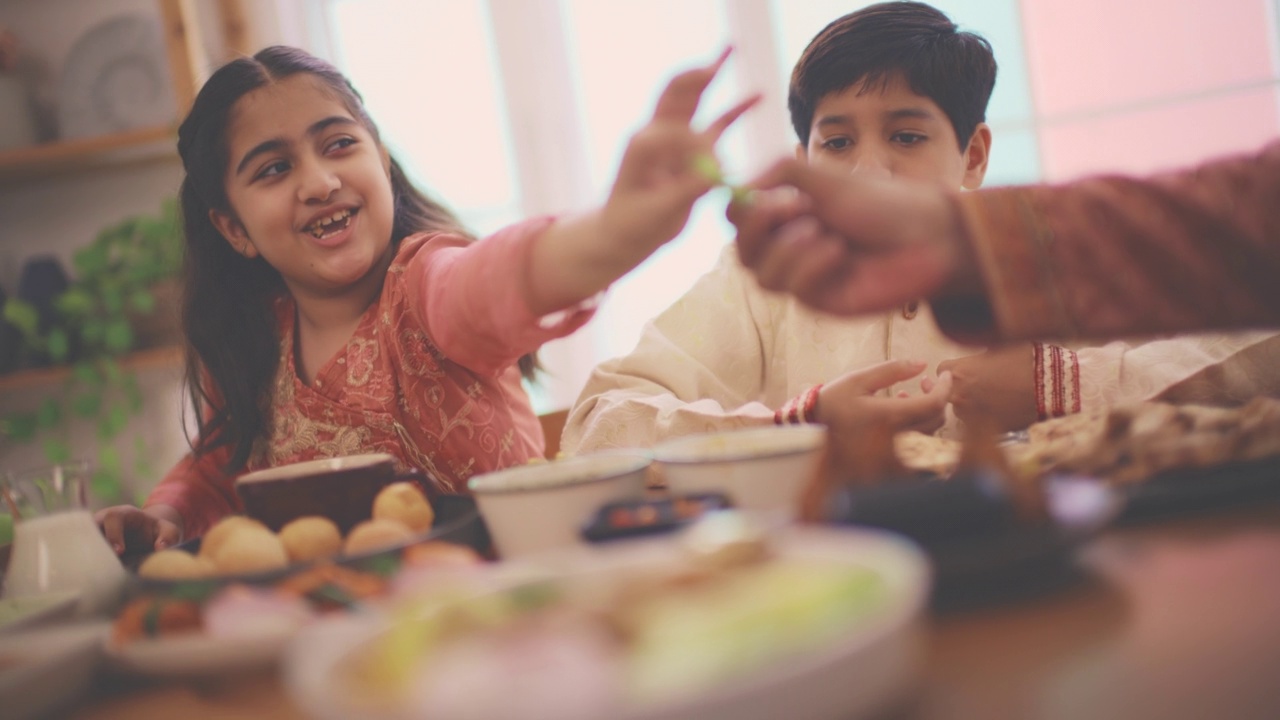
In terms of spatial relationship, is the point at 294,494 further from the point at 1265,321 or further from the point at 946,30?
the point at 946,30

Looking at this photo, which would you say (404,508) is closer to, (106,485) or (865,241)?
(865,241)

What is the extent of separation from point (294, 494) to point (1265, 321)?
76 centimetres

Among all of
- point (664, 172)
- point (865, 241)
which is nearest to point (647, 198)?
point (664, 172)

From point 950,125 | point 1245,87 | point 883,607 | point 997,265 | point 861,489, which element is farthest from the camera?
point 1245,87

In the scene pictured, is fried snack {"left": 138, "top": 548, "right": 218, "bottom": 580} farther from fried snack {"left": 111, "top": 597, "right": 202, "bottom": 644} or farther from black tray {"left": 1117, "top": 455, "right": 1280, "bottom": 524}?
black tray {"left": 1117, "top": 455, "right": 1280, "bottom": 524}

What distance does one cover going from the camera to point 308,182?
1.37 m

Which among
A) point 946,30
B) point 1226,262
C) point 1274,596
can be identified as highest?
point 946,30

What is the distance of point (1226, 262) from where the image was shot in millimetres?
708


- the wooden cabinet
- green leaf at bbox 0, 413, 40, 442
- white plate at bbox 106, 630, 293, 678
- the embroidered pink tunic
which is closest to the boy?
the embroidered pink tunic

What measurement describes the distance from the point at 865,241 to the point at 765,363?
825 mm

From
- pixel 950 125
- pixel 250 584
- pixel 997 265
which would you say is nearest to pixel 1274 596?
pixel 997 265

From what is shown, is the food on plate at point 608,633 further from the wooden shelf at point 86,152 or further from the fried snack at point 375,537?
the wooden shelf at point 86,152

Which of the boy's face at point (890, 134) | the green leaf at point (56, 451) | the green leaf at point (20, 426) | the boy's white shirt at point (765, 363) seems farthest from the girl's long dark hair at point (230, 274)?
the green leaf at point (20, 426)

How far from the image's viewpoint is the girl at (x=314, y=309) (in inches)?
52.3
